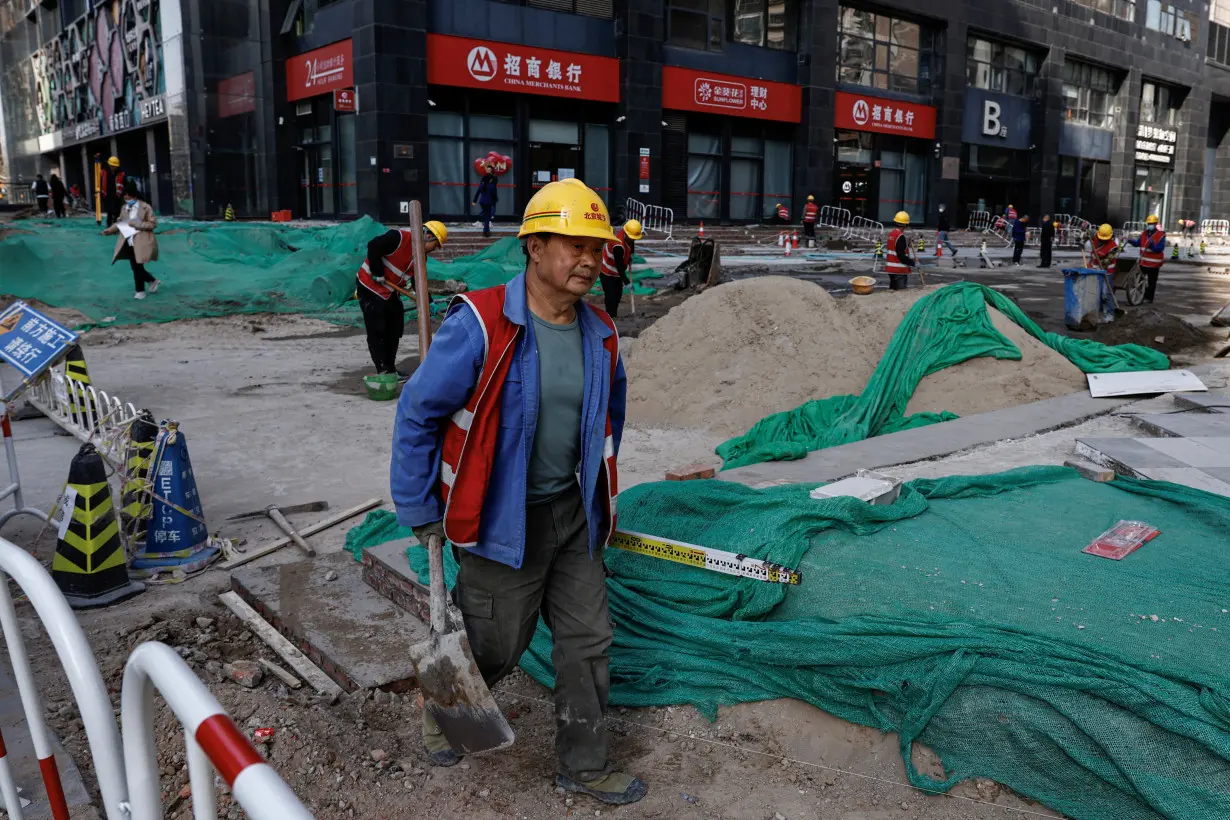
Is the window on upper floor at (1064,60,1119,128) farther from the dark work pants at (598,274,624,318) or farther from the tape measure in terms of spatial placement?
the tape measure

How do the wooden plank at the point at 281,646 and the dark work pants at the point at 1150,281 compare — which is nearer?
the wooden plank at the point at 281,646

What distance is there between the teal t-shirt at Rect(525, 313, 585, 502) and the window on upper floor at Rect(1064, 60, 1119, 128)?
45.2 m

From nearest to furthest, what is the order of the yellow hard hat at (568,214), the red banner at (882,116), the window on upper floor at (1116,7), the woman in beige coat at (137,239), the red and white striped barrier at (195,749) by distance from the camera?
the red and white striped barrier at (195,749) → the yellow hard hat at (568,214) → the woman in beige coat at (137,239) → the red banner at (882,116) → the window on upper floor at (1116,7)

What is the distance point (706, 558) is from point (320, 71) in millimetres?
25952

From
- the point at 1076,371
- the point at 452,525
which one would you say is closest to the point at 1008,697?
the point at 452,525

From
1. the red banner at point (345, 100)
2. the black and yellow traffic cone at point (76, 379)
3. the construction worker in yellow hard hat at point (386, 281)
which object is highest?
the red banner at point (345, 100)

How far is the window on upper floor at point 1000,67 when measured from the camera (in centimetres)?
3831

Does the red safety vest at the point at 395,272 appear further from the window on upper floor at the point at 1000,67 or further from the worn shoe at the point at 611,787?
the window on upper floor at the point at 1000,67

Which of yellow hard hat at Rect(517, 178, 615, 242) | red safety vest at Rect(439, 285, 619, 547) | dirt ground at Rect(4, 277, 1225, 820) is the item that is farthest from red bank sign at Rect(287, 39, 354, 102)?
red safety vest at Rect(439, 285, 619, 547)

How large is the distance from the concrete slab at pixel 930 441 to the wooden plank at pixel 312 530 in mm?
2181

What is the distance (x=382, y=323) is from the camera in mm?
9438

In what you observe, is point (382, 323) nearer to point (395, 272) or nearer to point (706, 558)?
point (395, 272)

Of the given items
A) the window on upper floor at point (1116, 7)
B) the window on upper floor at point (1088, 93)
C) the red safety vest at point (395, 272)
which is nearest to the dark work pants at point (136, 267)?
the red safety vest at point (395, 272)

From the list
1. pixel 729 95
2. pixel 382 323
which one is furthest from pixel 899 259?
pixel 729 95
